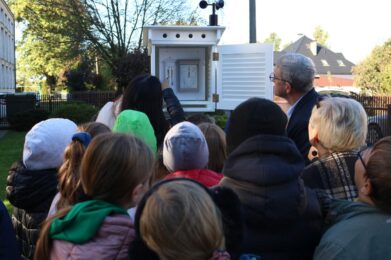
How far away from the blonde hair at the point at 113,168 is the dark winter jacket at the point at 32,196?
98cm

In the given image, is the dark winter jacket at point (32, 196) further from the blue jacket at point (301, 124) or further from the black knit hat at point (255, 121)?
the blue jacket at point (301, 124)

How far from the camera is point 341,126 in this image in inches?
116

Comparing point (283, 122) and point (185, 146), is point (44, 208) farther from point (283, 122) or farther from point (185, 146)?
point (283, 122)

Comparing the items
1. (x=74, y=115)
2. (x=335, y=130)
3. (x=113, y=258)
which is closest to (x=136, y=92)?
(x=335, y=130)

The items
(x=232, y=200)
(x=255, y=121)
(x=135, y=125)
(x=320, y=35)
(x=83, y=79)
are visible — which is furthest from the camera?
(x=320, y=35)

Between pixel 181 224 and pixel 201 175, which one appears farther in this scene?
pixel 201 175

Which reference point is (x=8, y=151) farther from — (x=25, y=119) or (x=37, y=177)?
(x=37, y=177)

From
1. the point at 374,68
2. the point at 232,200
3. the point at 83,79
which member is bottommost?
the point at 232,200

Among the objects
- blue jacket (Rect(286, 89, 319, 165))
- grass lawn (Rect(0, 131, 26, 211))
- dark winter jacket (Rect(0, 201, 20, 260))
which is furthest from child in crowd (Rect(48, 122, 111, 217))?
grass lawn (Rect(0, 131, 26, 211))

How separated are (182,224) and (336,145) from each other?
1.47 meters

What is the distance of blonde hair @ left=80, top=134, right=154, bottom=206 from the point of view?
7.33 ft

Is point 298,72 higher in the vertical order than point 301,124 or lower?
higher

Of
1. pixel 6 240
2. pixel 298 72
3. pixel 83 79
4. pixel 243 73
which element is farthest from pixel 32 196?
pixel 83 79

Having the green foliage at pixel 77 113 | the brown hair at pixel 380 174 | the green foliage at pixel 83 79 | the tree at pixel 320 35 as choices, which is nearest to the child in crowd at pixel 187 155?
the brown hair at pixel 380 174
